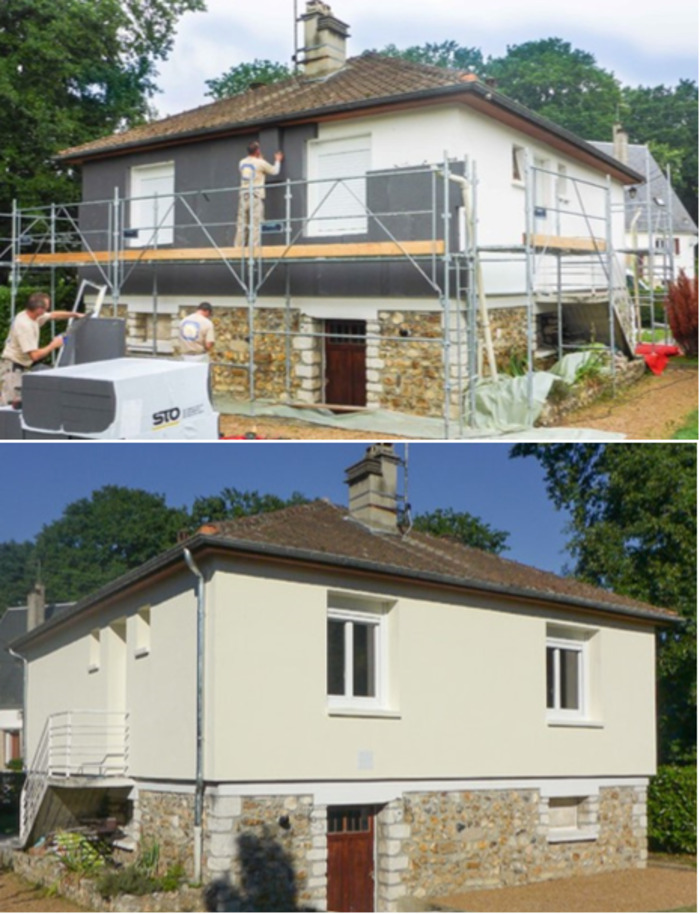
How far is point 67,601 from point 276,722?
13418 millimetres

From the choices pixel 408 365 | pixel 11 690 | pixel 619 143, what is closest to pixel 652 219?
pixel 619 143

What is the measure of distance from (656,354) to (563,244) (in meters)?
3.92

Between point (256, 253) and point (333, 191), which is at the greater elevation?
point (333, 191)

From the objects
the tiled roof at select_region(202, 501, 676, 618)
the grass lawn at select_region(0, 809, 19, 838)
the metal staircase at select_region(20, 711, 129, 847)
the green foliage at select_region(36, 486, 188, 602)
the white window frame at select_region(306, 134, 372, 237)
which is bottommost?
the grass lawn at select_region(0, 809, 19, 838)

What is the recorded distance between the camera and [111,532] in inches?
803

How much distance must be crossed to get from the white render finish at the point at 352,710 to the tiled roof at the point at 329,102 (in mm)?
7653

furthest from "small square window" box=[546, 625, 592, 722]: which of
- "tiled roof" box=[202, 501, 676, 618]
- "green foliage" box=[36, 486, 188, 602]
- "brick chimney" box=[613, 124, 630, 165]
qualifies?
"brick chimney" box=[613, 124, 630, 165]

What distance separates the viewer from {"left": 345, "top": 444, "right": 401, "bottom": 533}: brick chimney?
1443 centimetres

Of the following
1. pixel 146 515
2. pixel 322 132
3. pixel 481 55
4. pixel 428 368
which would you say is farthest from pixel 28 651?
pixel 481 55

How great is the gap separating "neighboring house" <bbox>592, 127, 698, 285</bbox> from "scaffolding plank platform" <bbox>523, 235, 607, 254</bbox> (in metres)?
2.52

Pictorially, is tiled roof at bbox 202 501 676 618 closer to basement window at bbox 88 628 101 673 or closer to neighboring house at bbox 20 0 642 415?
neighboring house at bbox 20 0 642 415

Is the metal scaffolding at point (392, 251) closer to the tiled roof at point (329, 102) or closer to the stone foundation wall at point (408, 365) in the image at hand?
the stone foundation wall at point (408, 365)

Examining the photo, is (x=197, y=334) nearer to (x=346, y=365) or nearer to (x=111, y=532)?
(x=346, y=365)

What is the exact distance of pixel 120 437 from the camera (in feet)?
36.1
